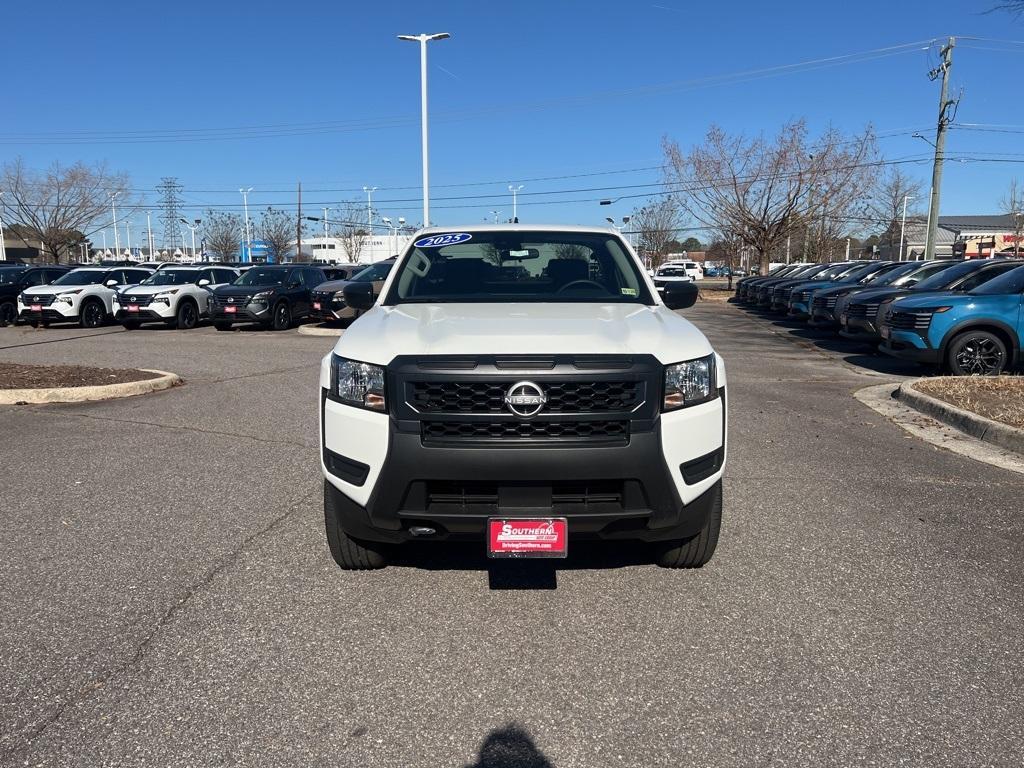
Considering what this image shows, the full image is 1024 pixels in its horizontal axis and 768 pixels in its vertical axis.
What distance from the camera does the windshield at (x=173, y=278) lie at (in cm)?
1998

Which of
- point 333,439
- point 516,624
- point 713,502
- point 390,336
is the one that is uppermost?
point 390,336

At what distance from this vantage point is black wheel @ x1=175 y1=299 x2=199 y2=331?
19.5 metres

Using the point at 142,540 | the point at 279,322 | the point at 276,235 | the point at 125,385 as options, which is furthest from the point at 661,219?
the point at 142,540

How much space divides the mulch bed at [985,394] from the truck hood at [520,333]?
5.12m

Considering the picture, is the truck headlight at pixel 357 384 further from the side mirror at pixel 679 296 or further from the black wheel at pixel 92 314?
the black wheel at pixel 92 314

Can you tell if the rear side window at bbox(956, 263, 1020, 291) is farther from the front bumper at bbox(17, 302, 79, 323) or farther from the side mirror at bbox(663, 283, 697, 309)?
the front bumper at bbox(17, 302, 79, 323)

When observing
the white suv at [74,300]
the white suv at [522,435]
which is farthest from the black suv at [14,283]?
the white suv at [522,435]

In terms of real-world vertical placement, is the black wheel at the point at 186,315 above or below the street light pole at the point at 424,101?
below

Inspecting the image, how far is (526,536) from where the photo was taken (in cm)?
328

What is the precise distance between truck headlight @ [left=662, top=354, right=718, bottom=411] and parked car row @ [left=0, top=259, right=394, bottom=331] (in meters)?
15.2

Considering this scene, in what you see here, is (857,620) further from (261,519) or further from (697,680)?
(261,519)

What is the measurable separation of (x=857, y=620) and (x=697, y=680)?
100 centimetres

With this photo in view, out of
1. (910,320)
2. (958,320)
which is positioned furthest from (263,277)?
(958,320)

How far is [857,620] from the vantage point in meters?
3.58
